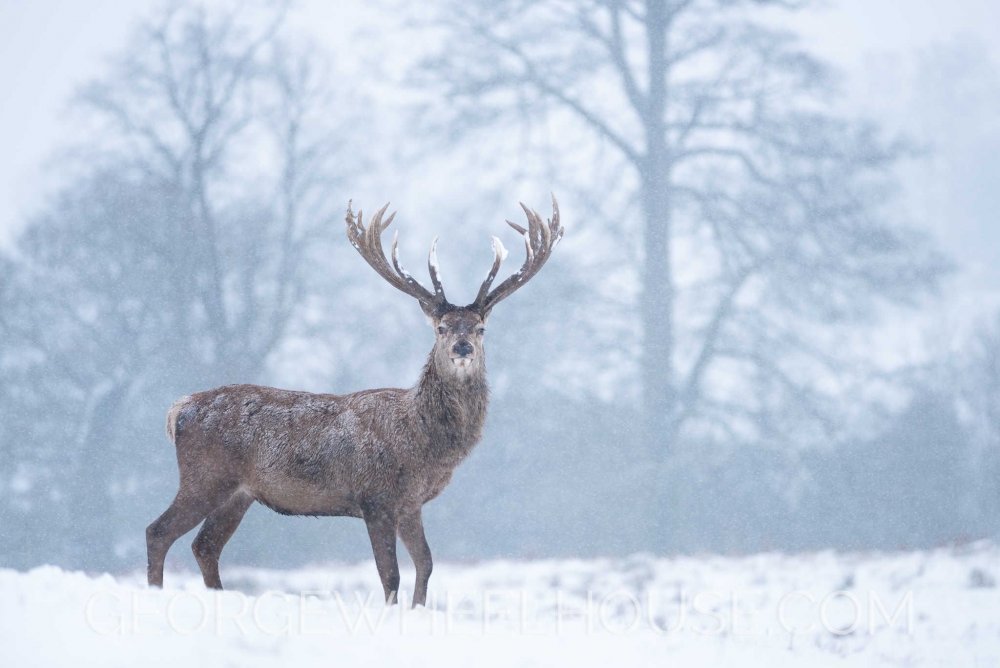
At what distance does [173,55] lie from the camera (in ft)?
57.6

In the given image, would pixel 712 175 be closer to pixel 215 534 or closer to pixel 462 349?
pixel 462 349

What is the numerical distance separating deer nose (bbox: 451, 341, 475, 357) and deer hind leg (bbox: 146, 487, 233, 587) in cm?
149

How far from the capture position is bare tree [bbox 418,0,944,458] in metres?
16.7

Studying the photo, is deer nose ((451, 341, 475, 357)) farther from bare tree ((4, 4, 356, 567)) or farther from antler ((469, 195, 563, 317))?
bare tree ((4, 4, 356, 567))

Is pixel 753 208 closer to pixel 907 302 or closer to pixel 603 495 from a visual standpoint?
pixel 907 302

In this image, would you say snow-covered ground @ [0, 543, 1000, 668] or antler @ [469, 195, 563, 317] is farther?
antler @ [469, 195, 563, 317]

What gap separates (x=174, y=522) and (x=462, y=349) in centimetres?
181

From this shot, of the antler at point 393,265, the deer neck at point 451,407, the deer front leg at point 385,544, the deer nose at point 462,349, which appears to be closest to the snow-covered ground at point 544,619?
the deer front leg at point 385,544

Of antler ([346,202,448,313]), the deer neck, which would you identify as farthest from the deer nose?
antler ([346,202,448,313])

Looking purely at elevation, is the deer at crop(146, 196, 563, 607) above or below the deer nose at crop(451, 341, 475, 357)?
below

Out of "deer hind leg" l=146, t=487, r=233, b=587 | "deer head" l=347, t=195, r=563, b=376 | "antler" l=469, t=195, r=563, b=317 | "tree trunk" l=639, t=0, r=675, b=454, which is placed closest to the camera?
"deer hind leg" l=146, t=487, r=233, b=587

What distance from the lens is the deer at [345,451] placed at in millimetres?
6645

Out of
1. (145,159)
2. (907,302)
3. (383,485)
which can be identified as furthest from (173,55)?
(383,485)

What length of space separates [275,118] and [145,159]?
6.32 ft
